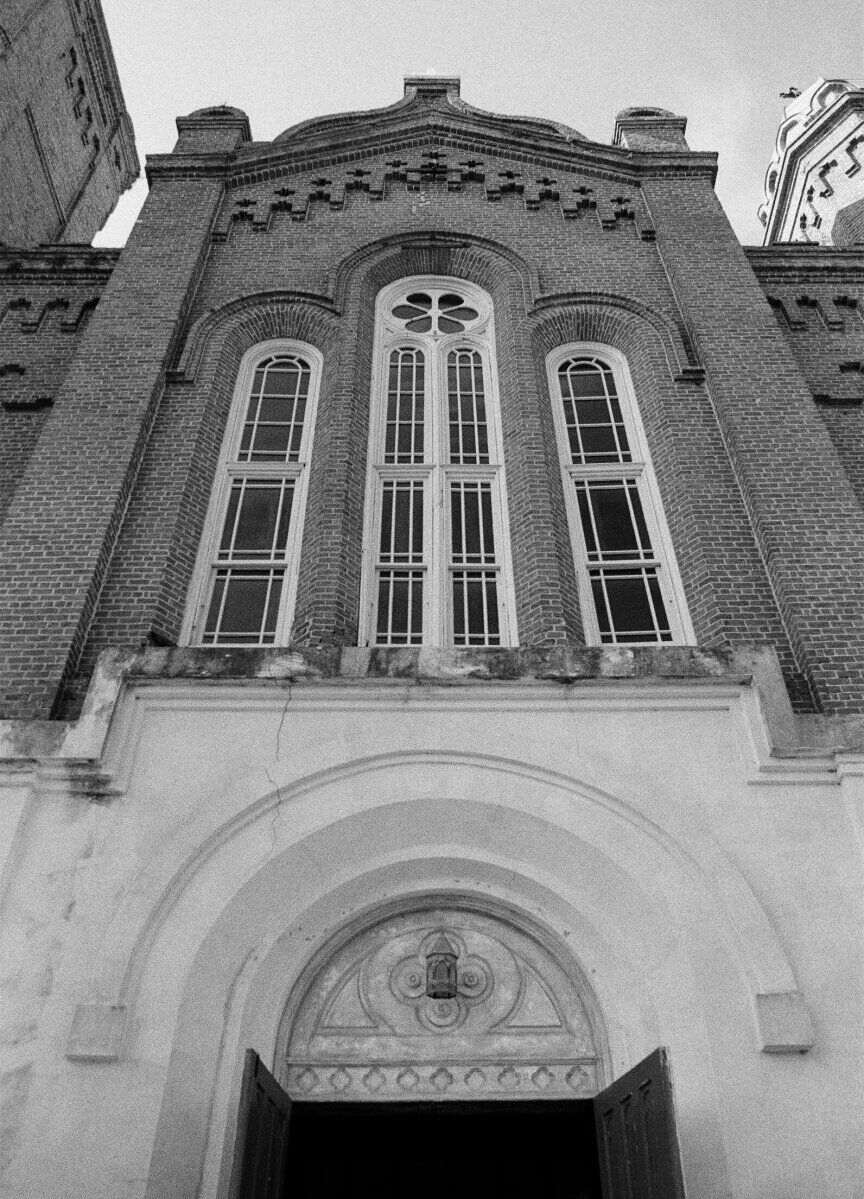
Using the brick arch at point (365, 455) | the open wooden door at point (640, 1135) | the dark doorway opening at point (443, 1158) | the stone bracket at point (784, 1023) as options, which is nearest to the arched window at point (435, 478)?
the brick arch at point (365, 455)

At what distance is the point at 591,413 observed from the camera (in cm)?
1038

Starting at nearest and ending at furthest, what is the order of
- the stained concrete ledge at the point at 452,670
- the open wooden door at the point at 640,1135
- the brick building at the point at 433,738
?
the open wooden door at the point at 640,1135 → the brick building at the point at 433,738 → the stained concrete ledge at the point at 452,670

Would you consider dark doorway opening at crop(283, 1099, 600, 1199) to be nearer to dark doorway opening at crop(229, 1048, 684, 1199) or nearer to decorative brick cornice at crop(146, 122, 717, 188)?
dark doorway opening at crop(229, 1048, 684, 1199)

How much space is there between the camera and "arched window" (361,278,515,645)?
8422mm

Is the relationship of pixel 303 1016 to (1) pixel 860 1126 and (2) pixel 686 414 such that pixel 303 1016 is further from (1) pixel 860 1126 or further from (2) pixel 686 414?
(2) pixel 686 414

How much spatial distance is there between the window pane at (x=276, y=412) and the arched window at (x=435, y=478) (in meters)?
0.81

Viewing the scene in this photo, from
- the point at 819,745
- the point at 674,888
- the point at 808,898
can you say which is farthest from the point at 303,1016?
the point at 819,745

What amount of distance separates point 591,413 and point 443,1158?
7.08 meters

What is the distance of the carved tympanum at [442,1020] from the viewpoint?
6.12m

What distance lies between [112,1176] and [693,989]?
3.39 meters

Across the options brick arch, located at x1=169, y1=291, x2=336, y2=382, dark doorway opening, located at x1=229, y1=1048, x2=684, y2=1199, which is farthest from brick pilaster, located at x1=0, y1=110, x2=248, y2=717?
dark doorway opening, located at x1=229, y1=1048, x2=684, y2=1199

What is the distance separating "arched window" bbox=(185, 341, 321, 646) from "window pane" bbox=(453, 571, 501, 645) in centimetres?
143

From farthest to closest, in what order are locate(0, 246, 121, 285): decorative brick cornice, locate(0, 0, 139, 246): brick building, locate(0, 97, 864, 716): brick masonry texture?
locate(0, 0, 139, 246): brick building
locate(0, 246, 121, 285): decorative brick cornice
locate(0, 97, 864, 716): brick masonry texture

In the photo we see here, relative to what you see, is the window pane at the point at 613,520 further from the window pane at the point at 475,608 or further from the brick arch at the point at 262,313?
the brick arch at the point at 262,313
